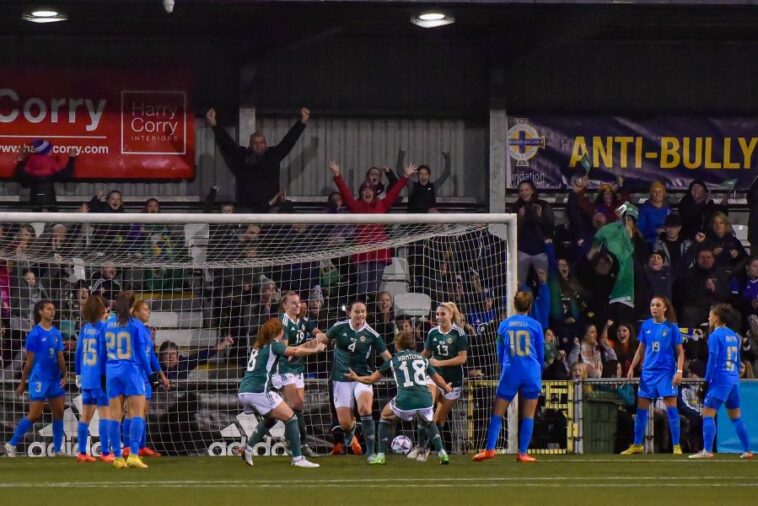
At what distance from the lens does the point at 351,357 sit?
16.5 metres

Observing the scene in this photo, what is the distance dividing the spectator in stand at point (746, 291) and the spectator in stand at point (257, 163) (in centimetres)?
656

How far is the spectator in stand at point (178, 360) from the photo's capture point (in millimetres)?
17656

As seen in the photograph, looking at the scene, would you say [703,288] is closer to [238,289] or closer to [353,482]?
[238,289]

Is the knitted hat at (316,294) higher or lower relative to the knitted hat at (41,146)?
lower

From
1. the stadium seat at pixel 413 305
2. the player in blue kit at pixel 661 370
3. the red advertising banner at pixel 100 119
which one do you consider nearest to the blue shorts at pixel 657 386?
the player in blue kit at pixel 661 370

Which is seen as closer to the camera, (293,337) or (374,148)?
(293,337)

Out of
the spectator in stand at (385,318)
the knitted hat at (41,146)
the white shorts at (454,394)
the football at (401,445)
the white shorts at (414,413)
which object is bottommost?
the football at (401,445)

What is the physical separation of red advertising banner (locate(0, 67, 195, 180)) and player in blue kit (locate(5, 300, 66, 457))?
5.58 m

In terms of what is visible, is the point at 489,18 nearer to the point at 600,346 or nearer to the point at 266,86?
the point at 266,86

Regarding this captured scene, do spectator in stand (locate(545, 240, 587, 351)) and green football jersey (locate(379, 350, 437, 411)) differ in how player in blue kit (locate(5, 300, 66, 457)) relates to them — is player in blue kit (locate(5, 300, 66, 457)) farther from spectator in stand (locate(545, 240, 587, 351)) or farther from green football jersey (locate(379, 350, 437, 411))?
spectator in stand (locate(545, 240, 587, 351))

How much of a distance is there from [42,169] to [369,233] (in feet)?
18.3

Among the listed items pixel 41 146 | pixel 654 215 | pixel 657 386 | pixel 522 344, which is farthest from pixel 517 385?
pixel 41 146

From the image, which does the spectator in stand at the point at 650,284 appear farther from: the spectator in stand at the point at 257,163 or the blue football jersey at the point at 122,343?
the blue football jersey at the point at 122,343

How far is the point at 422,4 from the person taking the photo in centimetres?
1870
